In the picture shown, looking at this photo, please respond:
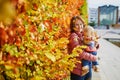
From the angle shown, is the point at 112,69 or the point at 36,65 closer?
the point at 36,65

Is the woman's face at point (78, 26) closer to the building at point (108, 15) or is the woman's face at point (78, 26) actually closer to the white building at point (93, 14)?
the white building at point (93, 14)

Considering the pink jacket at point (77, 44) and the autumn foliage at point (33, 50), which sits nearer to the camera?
the autumn foliage at point (33, 50)

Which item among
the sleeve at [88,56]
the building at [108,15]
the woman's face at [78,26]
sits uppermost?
the woman's face at [78,26]

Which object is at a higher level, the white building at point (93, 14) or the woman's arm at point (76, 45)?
the woman's arm at point (76, 45)

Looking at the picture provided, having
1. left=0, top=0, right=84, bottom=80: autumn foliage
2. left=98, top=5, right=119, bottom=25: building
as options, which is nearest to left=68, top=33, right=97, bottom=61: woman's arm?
left=0, top=0, right=84, bottom=80: autumn foliage

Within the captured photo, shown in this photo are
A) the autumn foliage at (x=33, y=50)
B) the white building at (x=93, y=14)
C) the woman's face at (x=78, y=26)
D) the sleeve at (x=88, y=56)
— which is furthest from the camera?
the white building at (x=93, y=14)

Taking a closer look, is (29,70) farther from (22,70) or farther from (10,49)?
(10,49)

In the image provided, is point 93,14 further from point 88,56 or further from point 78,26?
point 88,56

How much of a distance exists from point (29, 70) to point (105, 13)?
150ft

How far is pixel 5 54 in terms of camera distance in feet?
7.00

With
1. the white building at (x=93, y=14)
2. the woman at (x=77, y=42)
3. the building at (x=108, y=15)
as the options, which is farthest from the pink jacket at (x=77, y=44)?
the building at (x=108, y=15)

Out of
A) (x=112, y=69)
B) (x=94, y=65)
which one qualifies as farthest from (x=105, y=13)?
(x=94, y=65)

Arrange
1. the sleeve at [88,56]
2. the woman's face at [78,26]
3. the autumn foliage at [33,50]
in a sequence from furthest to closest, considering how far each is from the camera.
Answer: the woman's face at [78,26] → the sleeve at [88,56] → the autumn foliage at [33,50]

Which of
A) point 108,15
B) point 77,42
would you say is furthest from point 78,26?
point 108,15
